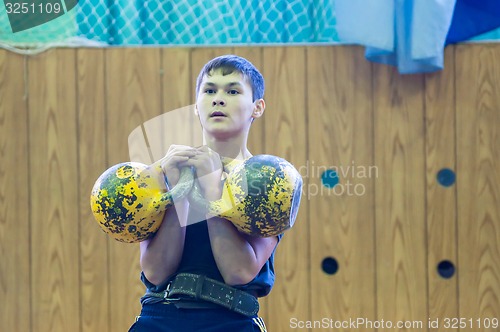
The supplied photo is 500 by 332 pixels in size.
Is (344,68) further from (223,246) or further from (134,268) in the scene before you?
(223,246)

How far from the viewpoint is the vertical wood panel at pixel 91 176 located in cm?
289

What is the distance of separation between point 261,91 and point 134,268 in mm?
1250

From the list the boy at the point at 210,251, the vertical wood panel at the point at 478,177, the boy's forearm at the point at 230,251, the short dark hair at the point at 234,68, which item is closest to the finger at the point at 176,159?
the boy at the point at 210,251

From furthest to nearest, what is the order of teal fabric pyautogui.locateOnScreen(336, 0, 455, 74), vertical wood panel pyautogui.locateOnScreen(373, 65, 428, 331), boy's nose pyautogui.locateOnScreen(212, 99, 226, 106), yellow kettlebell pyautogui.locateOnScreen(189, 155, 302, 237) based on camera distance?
vertical wood panel pyautogui.locateOnScreen(373, 65, 428, 331) < teal fabric pyautogui.locateOnScreen(336, 0, 455, 74) < boy's nose pyautogui.locateOnScreen(212, 99, 226, 106) < yellow kettlebell pyautogui.locateOnScreen(189, 155, 302, 237)

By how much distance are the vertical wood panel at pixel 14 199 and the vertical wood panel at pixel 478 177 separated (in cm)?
153

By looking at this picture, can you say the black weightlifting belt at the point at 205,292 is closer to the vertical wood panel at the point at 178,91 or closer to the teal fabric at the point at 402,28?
the vertical wood panel at the point at 178,91

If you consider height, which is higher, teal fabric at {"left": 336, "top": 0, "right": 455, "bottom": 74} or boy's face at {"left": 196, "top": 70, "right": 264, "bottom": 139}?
teal fabric at {"left": 336, "top": 0, "right": 455, "bottom": 74}

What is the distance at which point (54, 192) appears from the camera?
115 inches

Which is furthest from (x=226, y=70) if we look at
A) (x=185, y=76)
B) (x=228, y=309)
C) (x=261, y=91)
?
(x=185, y=76)

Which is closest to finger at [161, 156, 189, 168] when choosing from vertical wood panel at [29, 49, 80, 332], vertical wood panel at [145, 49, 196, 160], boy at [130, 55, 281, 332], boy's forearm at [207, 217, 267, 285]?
boy at [130, 55, 281, 332]

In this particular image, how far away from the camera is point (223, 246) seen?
162 centimetres

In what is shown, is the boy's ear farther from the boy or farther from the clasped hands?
the clasped hands

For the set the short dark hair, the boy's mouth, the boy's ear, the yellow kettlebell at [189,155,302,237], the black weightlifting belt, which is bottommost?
the black weightlifting belt

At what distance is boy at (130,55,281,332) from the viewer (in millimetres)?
1624
